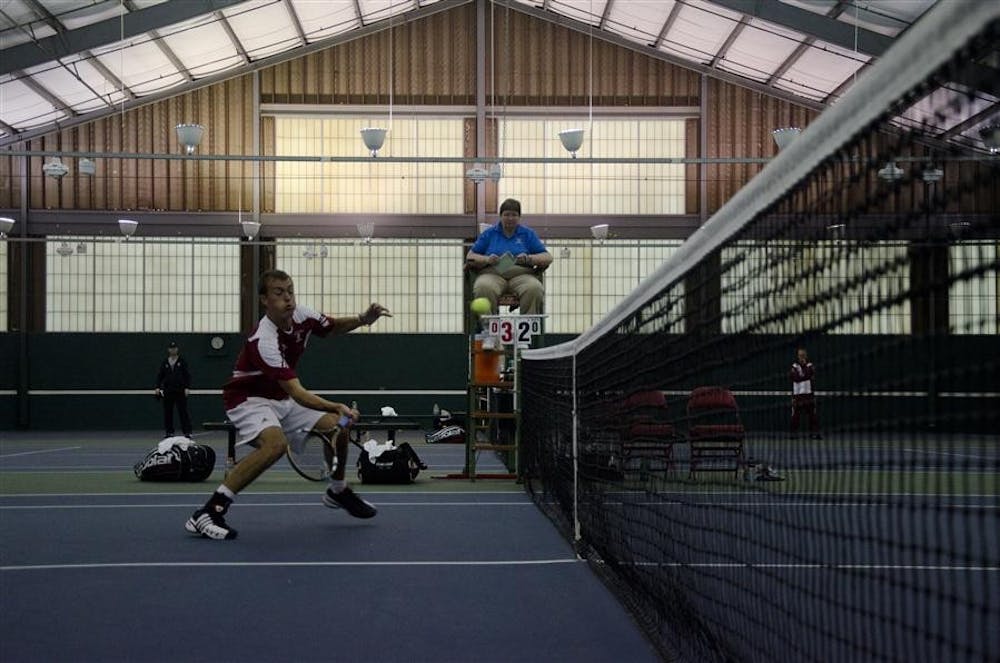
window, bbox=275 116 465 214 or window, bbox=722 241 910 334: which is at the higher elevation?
window, bbox=275 116 465 214

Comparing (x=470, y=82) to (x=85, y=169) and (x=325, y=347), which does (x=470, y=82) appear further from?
(x=85, y=169)

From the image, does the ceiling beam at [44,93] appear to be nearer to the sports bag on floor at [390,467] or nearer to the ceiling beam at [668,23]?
the ceiling beam at [668,23]

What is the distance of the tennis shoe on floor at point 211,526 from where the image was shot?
6242 millimetres

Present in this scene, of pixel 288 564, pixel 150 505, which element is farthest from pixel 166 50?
pixel 288 564

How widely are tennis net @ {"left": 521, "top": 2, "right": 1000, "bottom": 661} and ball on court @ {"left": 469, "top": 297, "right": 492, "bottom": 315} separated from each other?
3.12 metres

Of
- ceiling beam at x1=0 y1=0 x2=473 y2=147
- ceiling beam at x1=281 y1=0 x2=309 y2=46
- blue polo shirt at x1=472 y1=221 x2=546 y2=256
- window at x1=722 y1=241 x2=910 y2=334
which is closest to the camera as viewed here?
A: window at x1=722 y1=241 x2=910 y2=334

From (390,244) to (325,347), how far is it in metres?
2.52

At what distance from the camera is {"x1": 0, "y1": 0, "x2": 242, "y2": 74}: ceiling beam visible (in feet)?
61.5

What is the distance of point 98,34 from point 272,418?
14.4 meters

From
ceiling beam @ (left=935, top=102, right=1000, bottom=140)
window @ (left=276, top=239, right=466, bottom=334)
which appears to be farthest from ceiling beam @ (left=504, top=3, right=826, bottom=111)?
ceiling beam @ (left=935, top=102, right=1000, bottom=140)

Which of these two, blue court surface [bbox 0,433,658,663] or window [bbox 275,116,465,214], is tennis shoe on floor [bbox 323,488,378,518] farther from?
window [bbox 275,116,465,214]

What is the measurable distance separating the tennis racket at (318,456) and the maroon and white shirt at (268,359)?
0.36 metres

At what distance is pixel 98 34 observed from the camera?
19.0 meters

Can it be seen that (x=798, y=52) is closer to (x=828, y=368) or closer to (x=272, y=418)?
(x=272, y=418)
